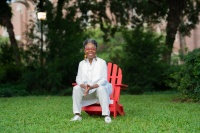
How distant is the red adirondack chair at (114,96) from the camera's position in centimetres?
835

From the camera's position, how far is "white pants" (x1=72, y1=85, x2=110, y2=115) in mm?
8008

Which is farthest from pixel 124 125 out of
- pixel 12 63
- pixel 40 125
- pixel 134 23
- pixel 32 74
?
pixel 134 23

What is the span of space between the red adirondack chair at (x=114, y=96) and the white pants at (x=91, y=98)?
0.45 feet

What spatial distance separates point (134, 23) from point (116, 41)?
19.9 meters

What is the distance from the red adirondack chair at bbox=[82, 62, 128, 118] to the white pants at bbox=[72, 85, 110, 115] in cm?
14

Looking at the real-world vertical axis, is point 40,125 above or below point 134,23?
below

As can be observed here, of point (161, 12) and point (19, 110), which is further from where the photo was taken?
point (161, 12)

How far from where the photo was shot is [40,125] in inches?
298

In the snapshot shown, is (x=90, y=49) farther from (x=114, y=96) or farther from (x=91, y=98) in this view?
(x=114, y=96)

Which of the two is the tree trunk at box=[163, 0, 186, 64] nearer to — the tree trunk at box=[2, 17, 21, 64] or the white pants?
the tree trunk at box=[2, 17, 21, 64]

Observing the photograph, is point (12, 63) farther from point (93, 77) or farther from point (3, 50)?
point (93, 77)

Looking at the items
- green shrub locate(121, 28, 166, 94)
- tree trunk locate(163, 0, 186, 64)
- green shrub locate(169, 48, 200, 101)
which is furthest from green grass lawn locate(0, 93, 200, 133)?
tree trunk locate(163, 0, 186, 64)

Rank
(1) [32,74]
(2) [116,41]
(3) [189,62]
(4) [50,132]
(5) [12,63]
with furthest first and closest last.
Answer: (2) [116,41], (5) [12,63], (1) [32,74], (3) [189,62], (4) [50,132]

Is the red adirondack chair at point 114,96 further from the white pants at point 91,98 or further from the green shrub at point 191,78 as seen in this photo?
the green shrub at point 191,78
